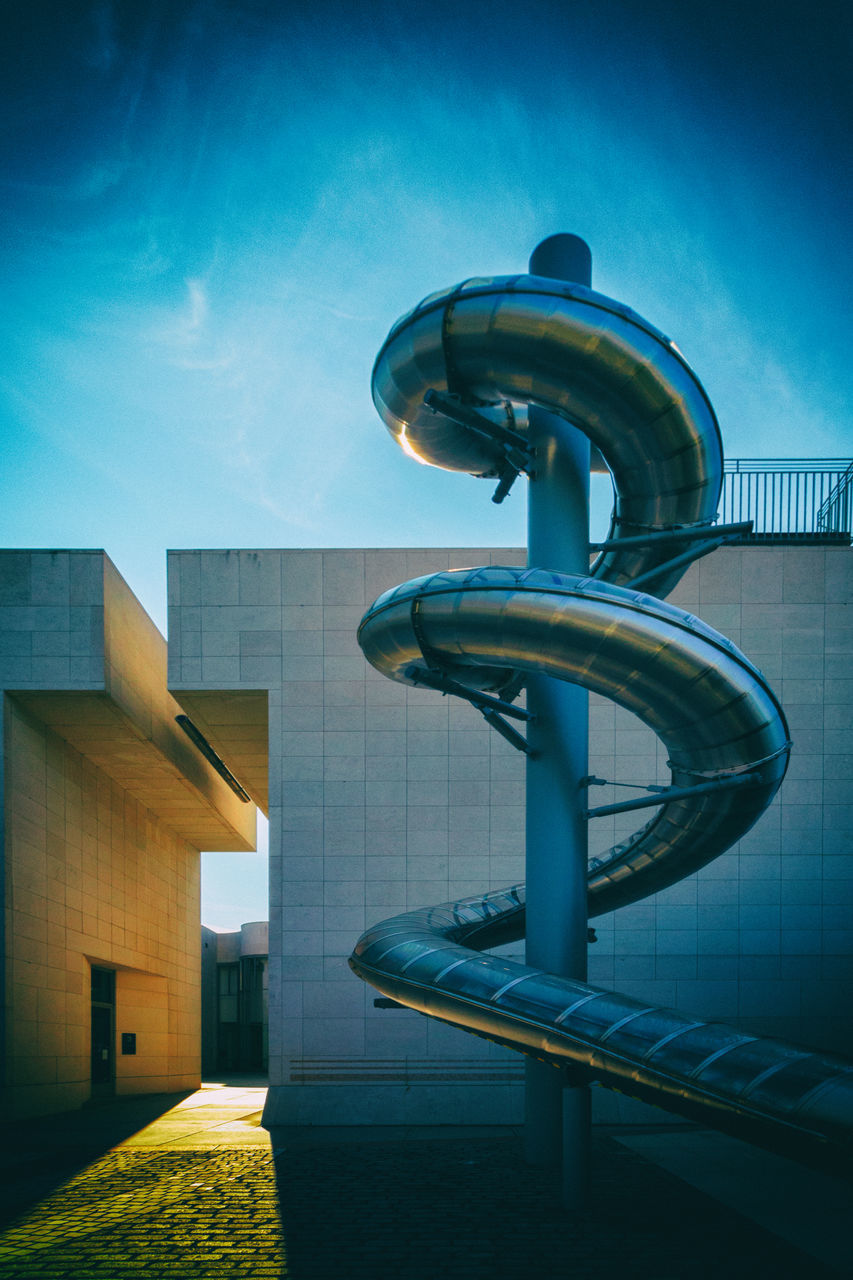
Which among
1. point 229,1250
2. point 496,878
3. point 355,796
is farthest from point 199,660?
point 229,1250

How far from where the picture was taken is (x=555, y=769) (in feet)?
35.2

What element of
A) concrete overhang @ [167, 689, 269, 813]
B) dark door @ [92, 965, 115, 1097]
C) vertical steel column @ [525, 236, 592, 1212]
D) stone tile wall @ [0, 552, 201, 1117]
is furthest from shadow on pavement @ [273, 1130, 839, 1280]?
dark door @ [92, 965, 115, 1097]

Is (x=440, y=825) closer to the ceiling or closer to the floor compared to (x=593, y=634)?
closer to the floor

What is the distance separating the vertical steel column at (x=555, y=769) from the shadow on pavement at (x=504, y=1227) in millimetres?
926

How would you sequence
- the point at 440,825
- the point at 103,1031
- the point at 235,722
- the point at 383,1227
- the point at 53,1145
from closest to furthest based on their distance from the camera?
the point at 383,1227
the point at 53,1145
the point at 440,825
the point at 235,722
the point at 103,1031

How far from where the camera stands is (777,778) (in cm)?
974

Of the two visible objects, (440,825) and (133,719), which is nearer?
(440,825)

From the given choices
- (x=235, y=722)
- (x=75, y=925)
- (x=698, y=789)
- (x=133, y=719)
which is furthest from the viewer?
(x=75, y=925)

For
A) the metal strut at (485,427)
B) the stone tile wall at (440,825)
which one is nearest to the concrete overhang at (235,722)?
the stone tile wall at (440,825)

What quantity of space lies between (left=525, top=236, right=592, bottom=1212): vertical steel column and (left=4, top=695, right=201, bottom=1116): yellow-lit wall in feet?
38.7

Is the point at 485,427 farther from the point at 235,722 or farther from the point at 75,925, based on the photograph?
the point at 75,925

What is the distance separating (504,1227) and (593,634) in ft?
20.1

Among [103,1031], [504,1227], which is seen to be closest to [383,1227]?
[504,1227]

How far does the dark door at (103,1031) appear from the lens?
81.8 ft
